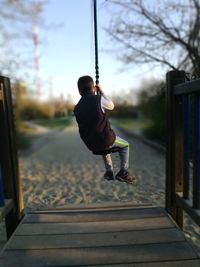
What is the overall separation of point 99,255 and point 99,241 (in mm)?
284

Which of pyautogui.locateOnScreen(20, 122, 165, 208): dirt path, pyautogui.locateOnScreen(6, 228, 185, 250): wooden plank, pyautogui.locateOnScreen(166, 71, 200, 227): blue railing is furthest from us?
pyautogui.locateOnScreen(20, 122, 165, 208): dirt path

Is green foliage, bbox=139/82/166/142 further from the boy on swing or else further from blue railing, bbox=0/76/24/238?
the boy on swing

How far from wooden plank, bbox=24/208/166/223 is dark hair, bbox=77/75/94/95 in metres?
1.38

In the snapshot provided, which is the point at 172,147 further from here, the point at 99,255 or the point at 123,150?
the point at 99,255

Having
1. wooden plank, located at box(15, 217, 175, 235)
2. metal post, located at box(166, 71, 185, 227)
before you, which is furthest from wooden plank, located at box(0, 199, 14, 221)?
metal post, located at box(166, 71, 185, 227)

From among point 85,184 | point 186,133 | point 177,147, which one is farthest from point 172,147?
Answer: point 85,184

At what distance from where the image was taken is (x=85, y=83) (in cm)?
319

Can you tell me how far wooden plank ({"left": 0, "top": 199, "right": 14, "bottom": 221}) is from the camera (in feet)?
10.8

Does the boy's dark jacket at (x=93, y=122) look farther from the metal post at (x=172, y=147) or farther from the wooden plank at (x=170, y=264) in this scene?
the wooden plank at (x=170, y=264)

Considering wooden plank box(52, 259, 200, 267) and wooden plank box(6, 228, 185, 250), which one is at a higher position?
wooden plank box(6, 228, 185, 250)

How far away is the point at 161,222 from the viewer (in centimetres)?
349

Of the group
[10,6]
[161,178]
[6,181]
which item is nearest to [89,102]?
[6,181]

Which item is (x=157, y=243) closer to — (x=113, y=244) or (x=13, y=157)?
(x=113, y=244)

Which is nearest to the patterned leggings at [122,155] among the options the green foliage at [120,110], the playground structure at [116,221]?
the playground structure at [116,221]
